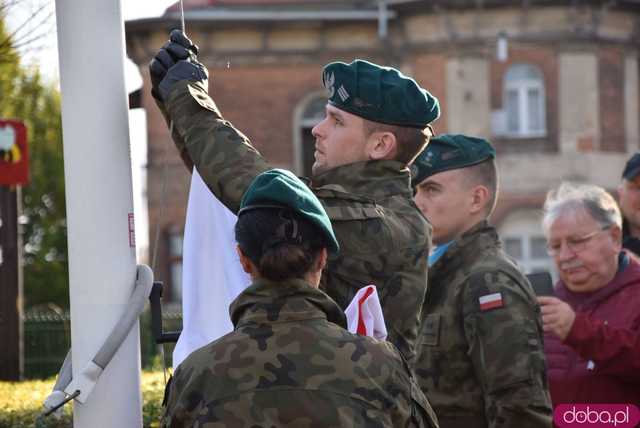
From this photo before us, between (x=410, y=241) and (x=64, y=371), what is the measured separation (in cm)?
103

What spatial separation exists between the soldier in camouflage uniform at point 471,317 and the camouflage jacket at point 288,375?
5.55ft

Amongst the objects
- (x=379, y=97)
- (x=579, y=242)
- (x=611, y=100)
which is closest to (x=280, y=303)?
(x=379, y=97)

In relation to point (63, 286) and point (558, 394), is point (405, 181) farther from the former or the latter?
point (63, 286)

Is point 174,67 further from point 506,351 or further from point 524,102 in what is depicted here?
point 524,102

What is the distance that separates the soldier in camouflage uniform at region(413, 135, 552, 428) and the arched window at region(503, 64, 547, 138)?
30.3 meters

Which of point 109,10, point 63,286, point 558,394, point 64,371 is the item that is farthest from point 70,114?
point 63,286

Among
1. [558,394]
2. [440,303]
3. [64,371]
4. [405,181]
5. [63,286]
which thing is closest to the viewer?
[64,371]

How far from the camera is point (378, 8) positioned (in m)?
35.8

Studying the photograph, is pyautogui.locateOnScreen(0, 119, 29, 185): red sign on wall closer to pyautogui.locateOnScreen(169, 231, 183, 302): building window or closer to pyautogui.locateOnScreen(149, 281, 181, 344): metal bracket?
pyautogui.locateOnScreen(149, 281, 181, 344): metal bracket

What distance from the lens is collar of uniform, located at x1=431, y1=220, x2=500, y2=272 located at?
16.8ft

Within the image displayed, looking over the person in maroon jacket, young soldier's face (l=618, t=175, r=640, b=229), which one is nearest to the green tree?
young soldier's face (l=618, t=175, r=640, b=229)

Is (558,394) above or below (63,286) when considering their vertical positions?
above

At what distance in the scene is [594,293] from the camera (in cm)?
583

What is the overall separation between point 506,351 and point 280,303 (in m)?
1.85
